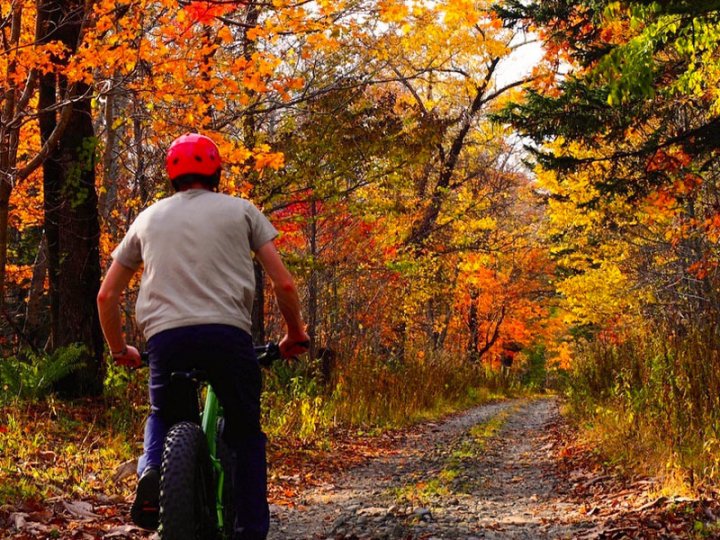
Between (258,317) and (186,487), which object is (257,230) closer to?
(186,487)

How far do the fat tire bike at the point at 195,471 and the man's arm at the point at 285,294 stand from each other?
116 millimetres

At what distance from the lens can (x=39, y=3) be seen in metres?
6.91

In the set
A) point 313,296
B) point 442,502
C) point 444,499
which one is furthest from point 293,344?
point 313,296

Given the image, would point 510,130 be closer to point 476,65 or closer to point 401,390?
point 401,390

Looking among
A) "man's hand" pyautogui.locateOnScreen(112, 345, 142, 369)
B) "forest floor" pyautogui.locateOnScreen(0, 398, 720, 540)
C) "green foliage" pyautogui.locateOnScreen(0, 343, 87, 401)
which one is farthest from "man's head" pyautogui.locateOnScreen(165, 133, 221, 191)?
"green foliage" pyautogui.locateOnScreen(0, 343, 87, 401)

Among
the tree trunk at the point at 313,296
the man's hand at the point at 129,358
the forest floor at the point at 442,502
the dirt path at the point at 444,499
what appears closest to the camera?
the man's hand at the point at 129,358

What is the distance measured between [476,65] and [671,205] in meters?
8.93

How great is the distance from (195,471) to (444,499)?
3382mm

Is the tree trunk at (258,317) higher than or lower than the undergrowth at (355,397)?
higher

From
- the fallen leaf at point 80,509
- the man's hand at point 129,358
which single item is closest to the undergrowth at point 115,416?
the fallen leaf at point 80,509

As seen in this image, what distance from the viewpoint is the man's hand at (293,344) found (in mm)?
3086

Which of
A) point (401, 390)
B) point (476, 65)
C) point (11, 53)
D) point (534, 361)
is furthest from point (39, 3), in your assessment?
point (534, 361)

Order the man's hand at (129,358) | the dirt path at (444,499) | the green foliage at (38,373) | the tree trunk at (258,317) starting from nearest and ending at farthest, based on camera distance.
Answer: the man's hand at (129,358)
the dirt path at (444,499)
the green foliage at (38,373)
the tree trunk at (258,317)

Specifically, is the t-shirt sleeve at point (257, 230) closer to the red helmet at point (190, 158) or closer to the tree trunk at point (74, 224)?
the red helmet at point (190, 158)
